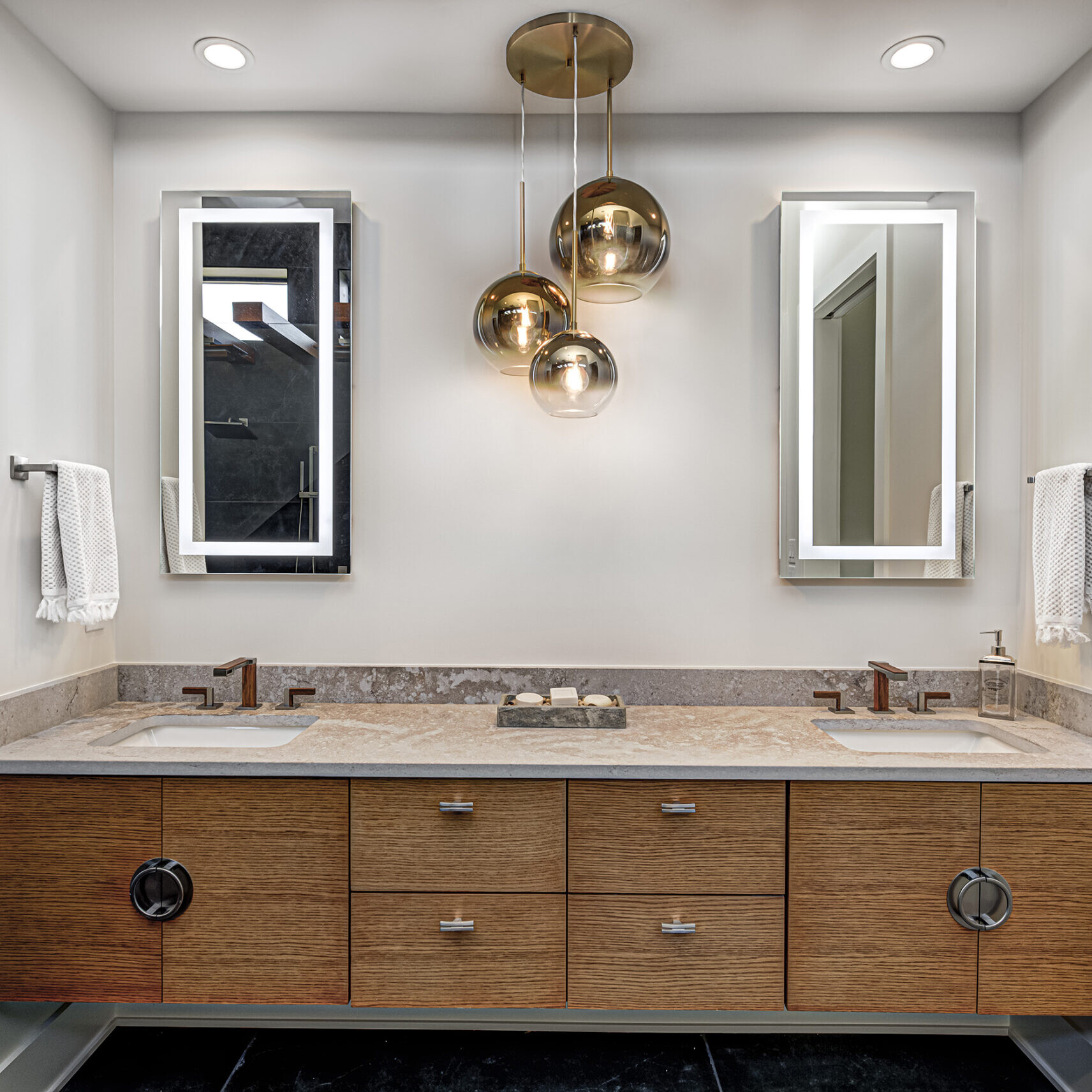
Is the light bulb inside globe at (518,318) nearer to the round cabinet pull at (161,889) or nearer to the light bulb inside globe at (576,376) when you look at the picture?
the light bulb inside globe at (576,376)

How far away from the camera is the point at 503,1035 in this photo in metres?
1.83

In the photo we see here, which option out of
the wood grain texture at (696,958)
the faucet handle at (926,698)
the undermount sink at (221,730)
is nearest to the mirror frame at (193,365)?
the undermount sink at (221,730)

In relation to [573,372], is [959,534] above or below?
below

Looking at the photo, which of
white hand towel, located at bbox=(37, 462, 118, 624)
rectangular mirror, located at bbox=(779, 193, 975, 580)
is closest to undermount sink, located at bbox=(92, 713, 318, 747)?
white hand towel, located at bbox=(37, 462, 118, 624)

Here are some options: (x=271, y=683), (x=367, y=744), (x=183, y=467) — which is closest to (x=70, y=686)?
(x=271, y=683)

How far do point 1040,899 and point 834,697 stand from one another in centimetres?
59

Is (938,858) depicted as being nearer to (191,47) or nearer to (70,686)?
(70,686)

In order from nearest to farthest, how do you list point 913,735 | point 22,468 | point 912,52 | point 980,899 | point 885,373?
point 980,899 → point 22,468 → point 912,52 → point 913,735 → point 885,373

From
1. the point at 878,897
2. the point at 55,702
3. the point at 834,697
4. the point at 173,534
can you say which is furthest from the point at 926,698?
the point at 55,702

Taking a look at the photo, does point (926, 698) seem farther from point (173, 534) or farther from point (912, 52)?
point (173, 534)

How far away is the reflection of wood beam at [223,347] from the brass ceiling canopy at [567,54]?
3.29 feet

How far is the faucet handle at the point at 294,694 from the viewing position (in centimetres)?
192

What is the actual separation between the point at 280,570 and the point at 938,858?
173cm

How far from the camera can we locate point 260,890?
1.53 metres
